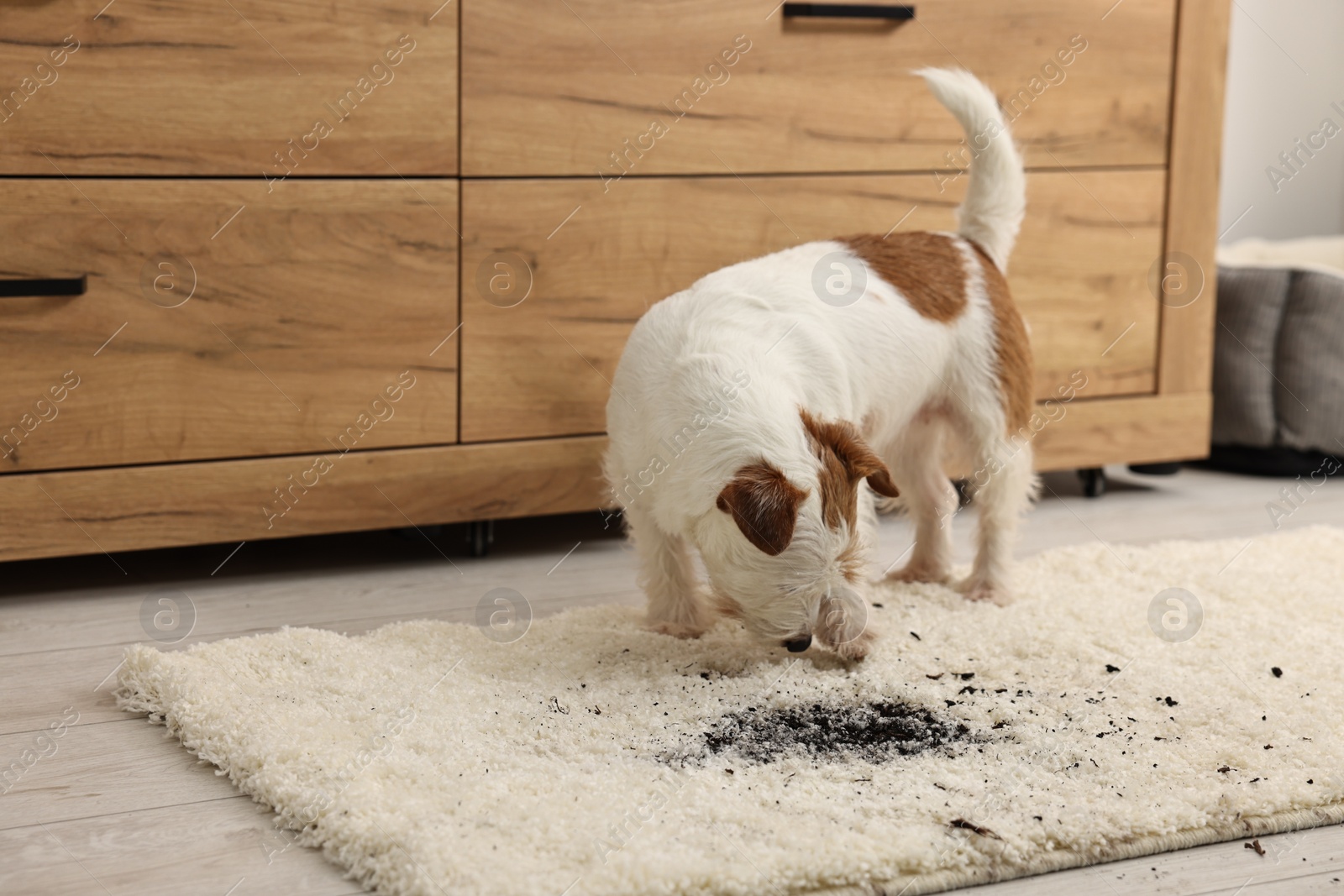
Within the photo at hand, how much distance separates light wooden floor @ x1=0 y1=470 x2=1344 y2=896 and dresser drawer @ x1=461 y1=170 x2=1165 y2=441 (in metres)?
0.30

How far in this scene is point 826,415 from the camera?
1.81 m

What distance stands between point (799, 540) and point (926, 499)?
2.31 feet

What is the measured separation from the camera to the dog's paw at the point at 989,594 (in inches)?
83.8

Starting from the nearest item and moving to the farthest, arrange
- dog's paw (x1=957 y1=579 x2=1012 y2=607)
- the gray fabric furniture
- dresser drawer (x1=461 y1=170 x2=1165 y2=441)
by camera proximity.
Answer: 1. dog's paw (x1=957 y1=579 x2=1012 y2=607)
2. dresser drawer (x1=461 y1=170 x2=1165 y2=441)
3. the gray fabric furniture

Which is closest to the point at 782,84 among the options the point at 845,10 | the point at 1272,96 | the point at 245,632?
the point at 845,10

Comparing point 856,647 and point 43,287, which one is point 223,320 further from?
point 856,647

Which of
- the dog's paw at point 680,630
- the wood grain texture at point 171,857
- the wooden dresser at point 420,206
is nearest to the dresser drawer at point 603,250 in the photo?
the wooden dresser at point 420,206

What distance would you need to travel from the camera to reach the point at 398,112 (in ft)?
6.95

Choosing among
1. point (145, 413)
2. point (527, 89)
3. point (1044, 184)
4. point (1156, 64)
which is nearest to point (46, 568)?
point (145, 413)

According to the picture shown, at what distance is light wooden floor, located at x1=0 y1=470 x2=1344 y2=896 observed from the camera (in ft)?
4.24

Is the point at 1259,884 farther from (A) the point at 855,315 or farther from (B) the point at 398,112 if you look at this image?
(B) the point at 398,112

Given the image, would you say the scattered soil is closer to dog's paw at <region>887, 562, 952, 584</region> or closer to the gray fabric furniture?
dog's paw at <region>887, 562, 952, 584</region>

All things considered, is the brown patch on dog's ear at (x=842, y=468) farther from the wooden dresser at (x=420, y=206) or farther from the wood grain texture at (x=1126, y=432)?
the wood grain texture at (x=1126, y=432)

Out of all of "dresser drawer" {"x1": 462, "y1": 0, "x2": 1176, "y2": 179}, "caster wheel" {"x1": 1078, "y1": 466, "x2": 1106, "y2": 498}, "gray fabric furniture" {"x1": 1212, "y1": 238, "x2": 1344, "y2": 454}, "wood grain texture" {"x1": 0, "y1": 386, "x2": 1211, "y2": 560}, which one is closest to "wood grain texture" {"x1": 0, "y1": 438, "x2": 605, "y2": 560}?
"wood grain texture" {"x1": 0, "y1": 386, "x2": 1211, "y2": 560}
